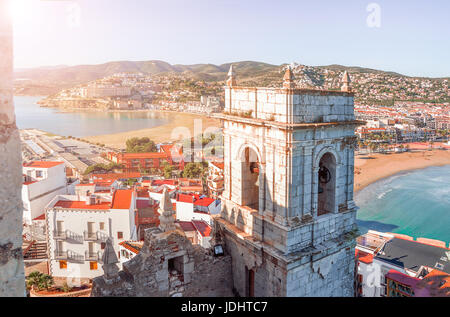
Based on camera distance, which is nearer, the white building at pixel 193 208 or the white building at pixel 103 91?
the white building at pixel 193 208

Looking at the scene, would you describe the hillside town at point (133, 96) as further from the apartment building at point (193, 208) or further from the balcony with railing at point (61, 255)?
the balcony with railing at point (61, 255)

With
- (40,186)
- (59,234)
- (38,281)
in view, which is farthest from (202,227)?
(40,186)

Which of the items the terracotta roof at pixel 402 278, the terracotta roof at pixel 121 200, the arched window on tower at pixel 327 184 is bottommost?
the terracotta roof at pixel 402 278

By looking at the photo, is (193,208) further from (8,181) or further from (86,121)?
(86,121)

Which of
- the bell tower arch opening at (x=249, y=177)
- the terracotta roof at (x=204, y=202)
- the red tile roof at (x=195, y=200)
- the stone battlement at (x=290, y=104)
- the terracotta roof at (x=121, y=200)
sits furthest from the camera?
the terracotta roof at (x=204, y=202)

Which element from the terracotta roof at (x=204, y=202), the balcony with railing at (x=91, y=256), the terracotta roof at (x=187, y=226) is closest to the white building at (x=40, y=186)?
the balcony with railing at (x=91, y=256)

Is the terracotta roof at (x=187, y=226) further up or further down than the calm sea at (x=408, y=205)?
further up

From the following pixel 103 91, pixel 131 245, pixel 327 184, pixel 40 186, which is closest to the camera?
pixel 327 184
